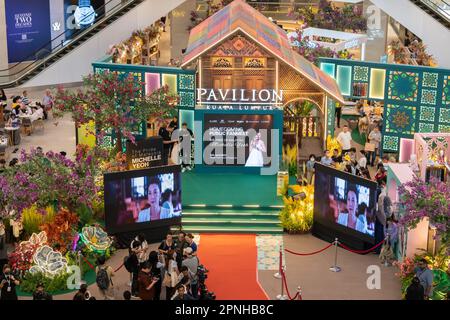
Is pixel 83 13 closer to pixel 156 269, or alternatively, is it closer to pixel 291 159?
pixel 291 159

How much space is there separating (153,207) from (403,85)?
9.22 meters

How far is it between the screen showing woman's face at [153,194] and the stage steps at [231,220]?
3.42 ft

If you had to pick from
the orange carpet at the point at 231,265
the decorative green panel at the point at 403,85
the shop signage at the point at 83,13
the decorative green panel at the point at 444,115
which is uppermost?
the shop signage at the point at 83,13

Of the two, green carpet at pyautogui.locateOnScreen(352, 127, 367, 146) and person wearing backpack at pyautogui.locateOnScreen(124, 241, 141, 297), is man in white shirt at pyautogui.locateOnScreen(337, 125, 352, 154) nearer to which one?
green carpet at pyautogui.locateOnScreen(352, 127, 367, 146)

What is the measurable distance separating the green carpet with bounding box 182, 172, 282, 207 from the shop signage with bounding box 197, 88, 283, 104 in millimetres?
2020

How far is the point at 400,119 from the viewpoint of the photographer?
81.6 ft

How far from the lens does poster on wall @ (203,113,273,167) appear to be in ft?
75.3

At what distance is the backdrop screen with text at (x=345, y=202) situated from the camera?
18.2 metres

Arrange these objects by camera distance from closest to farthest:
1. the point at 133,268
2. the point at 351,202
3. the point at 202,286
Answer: the point at 202,286
the point at 133,268
the point at 351,202

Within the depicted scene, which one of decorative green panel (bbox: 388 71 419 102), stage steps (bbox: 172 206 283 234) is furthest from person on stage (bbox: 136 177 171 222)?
decorative green panel (bbox: 388 71 419 102)

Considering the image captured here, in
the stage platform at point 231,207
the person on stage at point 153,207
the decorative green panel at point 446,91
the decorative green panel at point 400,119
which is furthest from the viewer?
the decorative green panel at point 400,119

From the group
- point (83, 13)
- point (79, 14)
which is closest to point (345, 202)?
point (83, 13)

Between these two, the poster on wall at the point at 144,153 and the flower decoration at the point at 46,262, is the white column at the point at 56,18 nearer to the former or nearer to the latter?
the poster on wall at the point at 144,153

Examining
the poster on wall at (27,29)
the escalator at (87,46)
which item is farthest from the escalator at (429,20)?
the poster on wall at (27,29)
